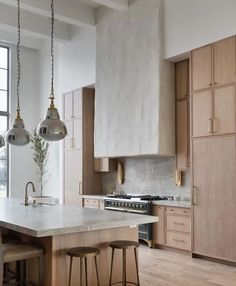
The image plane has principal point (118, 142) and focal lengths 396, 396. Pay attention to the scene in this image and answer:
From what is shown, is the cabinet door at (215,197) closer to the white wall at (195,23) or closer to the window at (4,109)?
the white wall at (195,23)

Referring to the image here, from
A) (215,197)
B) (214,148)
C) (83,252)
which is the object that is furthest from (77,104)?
(83,252)

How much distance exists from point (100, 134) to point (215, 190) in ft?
10.1

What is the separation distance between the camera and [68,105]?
29.9 feet

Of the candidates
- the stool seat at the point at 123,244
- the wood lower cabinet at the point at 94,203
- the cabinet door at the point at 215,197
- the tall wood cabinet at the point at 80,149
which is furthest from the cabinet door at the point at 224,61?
the tall wood cabinet at the point at 80,149

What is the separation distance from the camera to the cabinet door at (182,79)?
21.9 feet

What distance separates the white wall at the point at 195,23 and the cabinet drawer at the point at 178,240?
9.51 feet

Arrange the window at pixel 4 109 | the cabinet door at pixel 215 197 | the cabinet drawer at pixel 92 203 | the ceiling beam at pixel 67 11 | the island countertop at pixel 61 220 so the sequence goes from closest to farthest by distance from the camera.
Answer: the island countertop at pixel 61 220 < the cabinet door at pixel 215 197 < the ceiling beam at pixel 67 11 < the cabinet drawer at pixel 92 203 < the window at pixel 4 109

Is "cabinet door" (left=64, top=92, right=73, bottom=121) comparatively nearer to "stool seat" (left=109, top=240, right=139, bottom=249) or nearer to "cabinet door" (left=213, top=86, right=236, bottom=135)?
"cabinet door" (left=213, top=86, right=236, bottom=135)

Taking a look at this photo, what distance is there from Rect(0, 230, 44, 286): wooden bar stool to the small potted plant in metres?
5.82

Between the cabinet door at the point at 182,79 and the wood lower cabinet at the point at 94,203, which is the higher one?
the cabinet door at the point at 182,79

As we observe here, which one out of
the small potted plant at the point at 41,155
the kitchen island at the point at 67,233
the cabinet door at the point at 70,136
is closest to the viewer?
the kitchen island at the point at 67,233

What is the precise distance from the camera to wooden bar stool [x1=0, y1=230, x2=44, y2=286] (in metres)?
3.60

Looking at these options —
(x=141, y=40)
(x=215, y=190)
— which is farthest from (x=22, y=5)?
(x=215, y=190)

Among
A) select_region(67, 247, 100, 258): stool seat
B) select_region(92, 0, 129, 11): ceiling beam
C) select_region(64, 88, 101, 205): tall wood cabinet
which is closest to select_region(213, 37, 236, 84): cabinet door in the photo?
select_region(92, 0, 129, 11): ceiling beam
